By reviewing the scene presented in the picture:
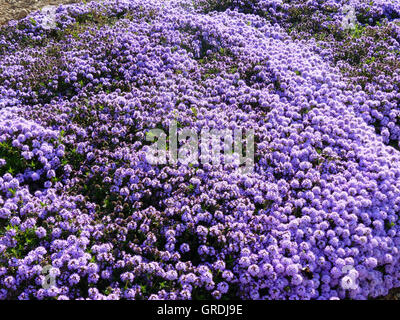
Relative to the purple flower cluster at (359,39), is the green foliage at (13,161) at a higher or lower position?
lower

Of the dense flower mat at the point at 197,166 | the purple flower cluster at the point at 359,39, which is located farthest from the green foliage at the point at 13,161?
the purple flower cluster at the point at 359,39

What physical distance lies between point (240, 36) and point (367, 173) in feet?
21.2

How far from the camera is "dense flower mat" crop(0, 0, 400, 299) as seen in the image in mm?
6773

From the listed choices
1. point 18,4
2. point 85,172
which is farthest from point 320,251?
point 18,4

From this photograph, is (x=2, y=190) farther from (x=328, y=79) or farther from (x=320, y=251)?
(x=328, y=79)

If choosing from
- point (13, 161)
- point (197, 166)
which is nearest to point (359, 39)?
point (197, 166)

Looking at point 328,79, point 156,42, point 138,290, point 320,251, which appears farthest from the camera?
point 156,42

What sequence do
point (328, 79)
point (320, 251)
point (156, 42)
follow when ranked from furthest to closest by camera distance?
point (156, 42)
point (328, 79)
point (320, 251)

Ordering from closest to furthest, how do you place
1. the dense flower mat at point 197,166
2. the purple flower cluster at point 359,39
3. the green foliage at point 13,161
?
the dense flower mat at point 197,166, the green foliage at point 13,161, the purple flower cluster at point 359,39

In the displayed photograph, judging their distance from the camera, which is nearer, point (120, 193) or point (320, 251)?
point (320, 251)

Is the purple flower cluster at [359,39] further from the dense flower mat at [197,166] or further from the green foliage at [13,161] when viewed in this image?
the green foliage at [13,161]

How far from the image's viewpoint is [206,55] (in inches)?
481

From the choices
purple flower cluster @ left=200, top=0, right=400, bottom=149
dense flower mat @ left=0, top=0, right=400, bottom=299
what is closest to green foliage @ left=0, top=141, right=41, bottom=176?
dense flower mat @ left=0, top=0, right=400, bottom=299

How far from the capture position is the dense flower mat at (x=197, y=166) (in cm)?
677
